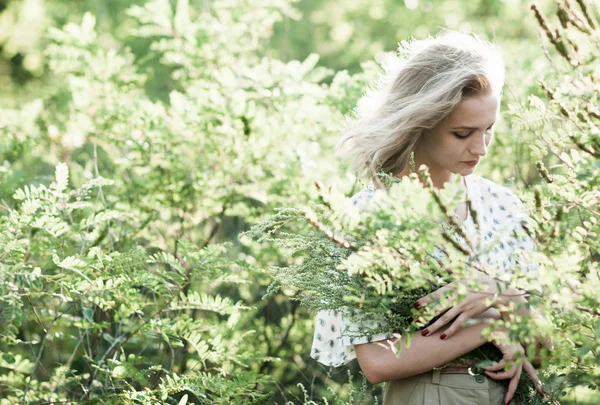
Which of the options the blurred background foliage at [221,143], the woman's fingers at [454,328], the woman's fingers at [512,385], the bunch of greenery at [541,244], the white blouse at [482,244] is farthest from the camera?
the blurred background foliage at [221,143]

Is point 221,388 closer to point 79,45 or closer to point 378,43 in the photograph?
point 79,45

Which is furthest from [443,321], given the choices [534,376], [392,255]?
[392,255]

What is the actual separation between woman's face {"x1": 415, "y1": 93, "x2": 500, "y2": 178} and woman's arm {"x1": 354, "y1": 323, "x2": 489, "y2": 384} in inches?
22.8

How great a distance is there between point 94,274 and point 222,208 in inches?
57.6

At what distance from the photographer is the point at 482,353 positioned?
2410 millimetres

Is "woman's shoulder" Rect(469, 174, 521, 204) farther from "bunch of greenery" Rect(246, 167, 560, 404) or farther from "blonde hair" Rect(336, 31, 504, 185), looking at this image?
"bunch of greenery" Rect(246, 167, 560, 404)

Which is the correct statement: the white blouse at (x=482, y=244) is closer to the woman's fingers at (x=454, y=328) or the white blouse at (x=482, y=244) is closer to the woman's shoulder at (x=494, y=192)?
the woman's shoulder at (x=494, y=192)

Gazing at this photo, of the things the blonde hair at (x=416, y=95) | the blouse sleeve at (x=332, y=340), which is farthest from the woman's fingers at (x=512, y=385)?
the blonde hair at (x=416, y=95)

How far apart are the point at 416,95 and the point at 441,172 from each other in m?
0.31

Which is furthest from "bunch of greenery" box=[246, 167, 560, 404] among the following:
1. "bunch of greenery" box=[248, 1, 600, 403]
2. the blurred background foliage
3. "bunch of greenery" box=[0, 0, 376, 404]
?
the blurred background foliage

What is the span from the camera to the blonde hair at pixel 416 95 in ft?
8.50

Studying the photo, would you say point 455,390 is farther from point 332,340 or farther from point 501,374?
point 332,340

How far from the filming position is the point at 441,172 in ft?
9.14

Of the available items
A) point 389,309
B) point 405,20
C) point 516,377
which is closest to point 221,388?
point 389,309
